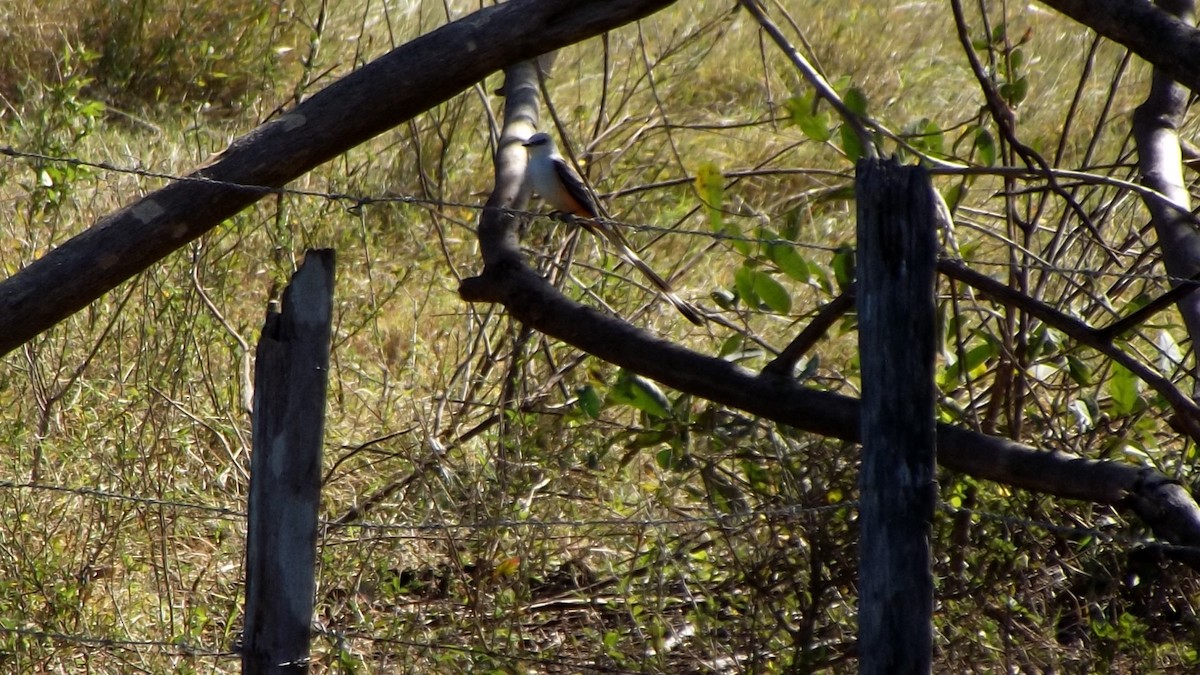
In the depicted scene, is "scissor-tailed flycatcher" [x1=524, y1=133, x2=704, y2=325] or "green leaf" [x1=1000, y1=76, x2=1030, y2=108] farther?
"scissor-tailed flycatcher" [x1=524, y1=133, x2=704, y2=325]

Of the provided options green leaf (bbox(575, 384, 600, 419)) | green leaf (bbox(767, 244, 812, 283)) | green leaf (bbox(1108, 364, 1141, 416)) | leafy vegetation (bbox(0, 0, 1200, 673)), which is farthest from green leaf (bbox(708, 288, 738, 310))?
green leaf (bbox(1108, 364, 1141, 416))

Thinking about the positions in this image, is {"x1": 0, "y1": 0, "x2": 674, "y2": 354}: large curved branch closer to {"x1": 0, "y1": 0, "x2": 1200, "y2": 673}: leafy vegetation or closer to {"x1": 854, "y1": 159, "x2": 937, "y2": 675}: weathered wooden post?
{"x1": 0, "y1": 0, "x2": 1200, "y2": 673}: leafy vegetation

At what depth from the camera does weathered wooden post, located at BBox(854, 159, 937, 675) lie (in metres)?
1.77

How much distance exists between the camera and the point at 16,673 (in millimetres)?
3461

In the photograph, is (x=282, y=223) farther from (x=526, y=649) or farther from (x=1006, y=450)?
(x=1006, y=450)

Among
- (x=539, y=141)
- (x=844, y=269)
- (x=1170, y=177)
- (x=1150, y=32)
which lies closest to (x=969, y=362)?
(x=844, y=269)

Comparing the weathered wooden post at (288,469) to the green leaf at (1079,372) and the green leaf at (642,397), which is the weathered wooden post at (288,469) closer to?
the green leaf at (642,397)

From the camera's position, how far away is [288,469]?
87.6 inches

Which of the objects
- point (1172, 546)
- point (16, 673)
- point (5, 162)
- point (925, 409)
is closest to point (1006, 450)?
point (1172, 546)

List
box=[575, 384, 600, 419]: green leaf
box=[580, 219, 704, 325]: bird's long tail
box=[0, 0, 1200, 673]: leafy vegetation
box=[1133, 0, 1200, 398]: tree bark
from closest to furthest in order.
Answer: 1. box=[1133, 0, 1200, 398]: tree bark
2. box=[0, 0, 1200, 673]: leafy vegetation
3. box=[575, 384, 600, 419]: green leaf
4. box=[580, 219, 704, 325]: bird's long tail

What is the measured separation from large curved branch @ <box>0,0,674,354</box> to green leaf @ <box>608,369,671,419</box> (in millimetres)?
870

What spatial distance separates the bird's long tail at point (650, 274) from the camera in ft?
11.9

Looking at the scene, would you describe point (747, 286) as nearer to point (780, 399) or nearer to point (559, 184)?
point (780, 399)

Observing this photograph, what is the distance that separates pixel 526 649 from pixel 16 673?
138 centimetres
